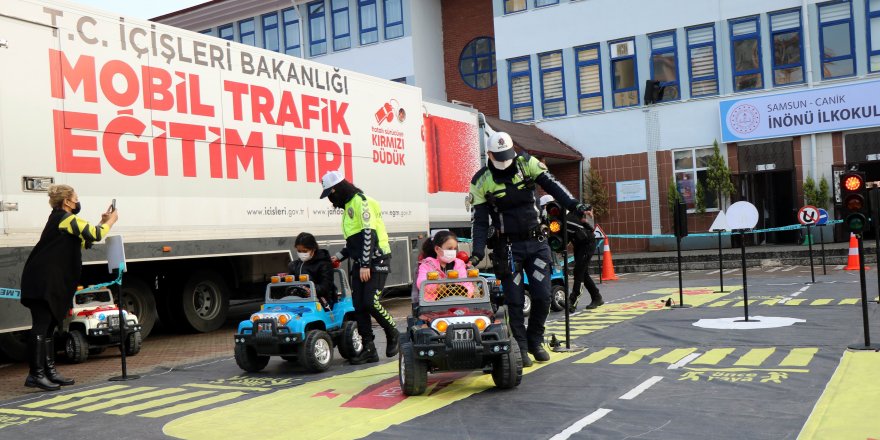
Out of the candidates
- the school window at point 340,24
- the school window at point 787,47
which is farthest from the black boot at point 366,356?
the school window at point 340,24

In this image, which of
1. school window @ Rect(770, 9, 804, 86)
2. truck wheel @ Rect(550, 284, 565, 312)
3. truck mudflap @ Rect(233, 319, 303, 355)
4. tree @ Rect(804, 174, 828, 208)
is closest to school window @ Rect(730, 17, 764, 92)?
school window @ Rect(770, 9, 804, 86)

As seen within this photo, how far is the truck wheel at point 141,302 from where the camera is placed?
11.9 metres

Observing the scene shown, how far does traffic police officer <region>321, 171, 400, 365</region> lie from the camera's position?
9.12m

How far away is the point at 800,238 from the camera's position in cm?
2675

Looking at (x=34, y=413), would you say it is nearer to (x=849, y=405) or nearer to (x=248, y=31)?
(x=849, y=405)

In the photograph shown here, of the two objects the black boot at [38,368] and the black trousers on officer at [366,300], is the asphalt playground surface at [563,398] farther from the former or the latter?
the black trousers on officer at [366,300]

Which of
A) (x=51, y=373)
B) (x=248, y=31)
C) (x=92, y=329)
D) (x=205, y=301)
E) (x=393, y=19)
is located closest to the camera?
(x=51, y=373)

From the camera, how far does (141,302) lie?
1204 centimetres

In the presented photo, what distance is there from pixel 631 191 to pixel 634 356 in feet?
68.4

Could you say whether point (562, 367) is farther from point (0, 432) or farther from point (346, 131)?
point (346, 131)

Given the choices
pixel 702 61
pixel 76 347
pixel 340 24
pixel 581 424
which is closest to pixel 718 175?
pixel 702 61

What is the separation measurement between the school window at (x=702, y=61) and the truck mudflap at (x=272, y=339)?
21.8m

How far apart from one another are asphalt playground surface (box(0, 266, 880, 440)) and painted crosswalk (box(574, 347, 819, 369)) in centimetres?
2

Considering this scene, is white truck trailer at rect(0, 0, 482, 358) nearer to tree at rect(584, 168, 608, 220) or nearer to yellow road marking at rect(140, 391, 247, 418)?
yellow road marking at rect(140, 391, 247, 418)
